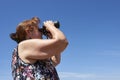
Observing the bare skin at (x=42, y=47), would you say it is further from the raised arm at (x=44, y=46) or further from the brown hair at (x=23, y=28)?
the brown hair at (x=23, y=28)

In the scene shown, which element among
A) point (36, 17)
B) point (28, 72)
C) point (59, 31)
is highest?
point (36, 17)

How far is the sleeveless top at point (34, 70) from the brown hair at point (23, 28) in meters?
0.34

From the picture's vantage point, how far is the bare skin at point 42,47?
6.55 m

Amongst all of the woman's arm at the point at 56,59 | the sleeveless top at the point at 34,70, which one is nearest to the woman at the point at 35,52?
the sleeveless top at the point at 34,70

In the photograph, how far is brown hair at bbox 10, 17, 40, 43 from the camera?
22.9 feet

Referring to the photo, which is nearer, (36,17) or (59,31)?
(59,31)

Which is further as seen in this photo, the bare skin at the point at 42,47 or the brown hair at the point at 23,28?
A: the brown hair at the point at 23,28

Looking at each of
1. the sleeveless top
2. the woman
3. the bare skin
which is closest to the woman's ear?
the woman

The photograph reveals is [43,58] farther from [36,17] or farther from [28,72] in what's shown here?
[36,17]

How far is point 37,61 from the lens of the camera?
677cm

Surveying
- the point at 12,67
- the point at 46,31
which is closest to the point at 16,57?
the point at 12,67

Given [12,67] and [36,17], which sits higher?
[36,17]

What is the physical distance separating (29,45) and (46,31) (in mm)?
446

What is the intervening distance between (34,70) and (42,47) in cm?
38
